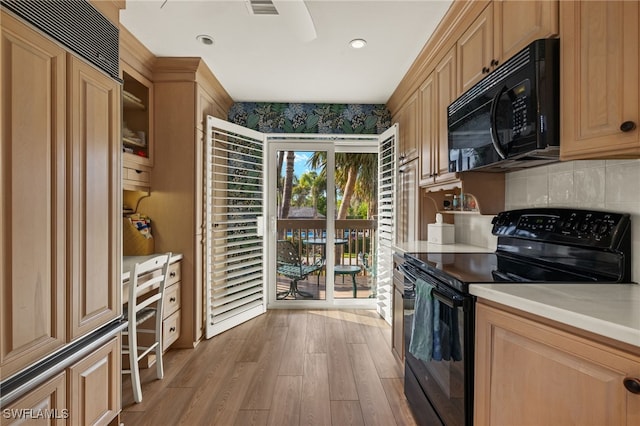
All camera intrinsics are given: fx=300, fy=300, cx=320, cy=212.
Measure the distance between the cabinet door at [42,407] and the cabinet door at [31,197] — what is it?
0.38ft

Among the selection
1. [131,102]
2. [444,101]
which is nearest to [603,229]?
[444,101]

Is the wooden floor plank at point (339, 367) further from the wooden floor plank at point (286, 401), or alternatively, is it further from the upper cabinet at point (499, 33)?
the upper cabinet at point (499, 33)

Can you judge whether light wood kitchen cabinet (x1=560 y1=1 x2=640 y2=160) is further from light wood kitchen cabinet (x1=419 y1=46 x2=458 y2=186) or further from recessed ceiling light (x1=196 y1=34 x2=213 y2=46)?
recessed ceiling light (x1=196 y1=34 x2=213 y2=46)

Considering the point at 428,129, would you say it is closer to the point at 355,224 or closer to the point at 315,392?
the point at 355,224

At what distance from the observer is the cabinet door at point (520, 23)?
1.20 m

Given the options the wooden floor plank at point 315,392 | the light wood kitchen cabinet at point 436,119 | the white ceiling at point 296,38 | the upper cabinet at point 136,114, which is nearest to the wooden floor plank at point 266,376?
the wooden floor plank at point 315,392

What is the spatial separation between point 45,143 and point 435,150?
2.22m

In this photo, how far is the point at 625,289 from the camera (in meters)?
1.07

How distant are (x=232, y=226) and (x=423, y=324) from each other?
2317 millimetres

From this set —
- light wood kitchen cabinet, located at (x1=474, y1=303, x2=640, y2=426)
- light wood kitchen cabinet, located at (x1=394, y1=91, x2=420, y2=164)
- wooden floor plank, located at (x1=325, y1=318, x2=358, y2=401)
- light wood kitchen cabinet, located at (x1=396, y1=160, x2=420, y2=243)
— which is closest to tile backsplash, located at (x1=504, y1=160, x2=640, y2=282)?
light wood kitchen cabinet, located at (x1=474, y1=303, x2=640, y2=426)

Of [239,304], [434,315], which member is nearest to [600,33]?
[434,315]

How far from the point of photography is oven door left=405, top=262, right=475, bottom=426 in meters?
1.21

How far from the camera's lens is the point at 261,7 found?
68.4 inches

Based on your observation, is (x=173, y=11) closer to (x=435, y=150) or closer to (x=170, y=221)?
(x=170, y=221)
